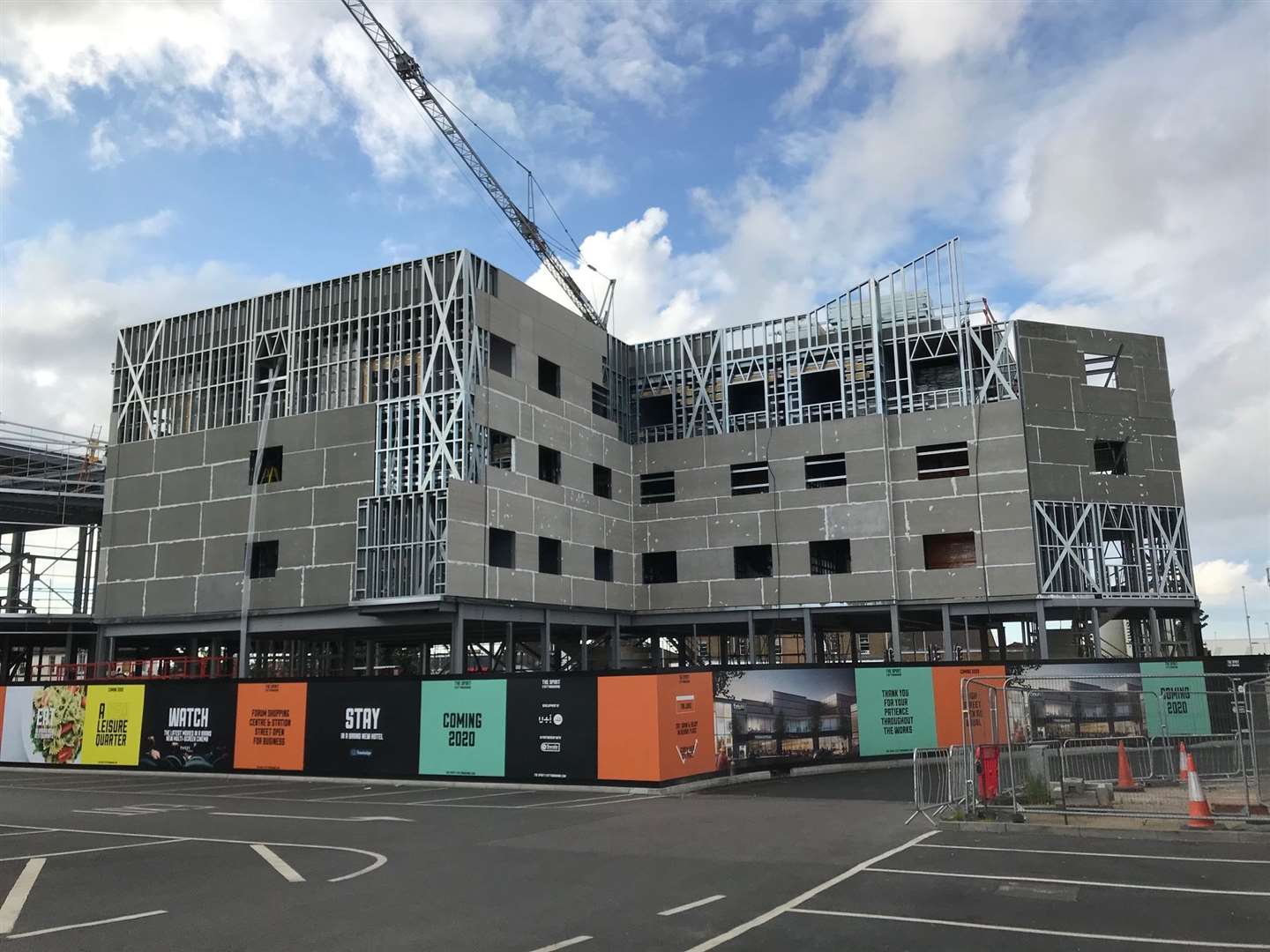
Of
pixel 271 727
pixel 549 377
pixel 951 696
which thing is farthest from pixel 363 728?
pixel 549 377

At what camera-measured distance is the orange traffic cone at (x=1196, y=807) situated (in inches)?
551

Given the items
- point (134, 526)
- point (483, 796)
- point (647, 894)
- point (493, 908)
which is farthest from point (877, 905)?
point (134, 526)

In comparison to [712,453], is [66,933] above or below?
below

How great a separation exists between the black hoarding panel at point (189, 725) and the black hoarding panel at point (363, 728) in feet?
10.1

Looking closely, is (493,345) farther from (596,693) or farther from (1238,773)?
(1238,773)

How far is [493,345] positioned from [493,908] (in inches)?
1202

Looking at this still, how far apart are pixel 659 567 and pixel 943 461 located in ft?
44.2

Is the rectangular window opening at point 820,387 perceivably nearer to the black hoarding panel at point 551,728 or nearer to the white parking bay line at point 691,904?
the black hoarding panel at point 551,728

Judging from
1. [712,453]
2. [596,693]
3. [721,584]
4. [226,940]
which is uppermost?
[712,453]

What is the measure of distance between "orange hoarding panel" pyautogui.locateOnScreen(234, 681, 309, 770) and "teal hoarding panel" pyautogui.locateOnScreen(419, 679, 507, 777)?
3894 millimetres

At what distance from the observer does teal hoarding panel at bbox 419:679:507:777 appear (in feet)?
77.7

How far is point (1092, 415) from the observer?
41500 millimetres

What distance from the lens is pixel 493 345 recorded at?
3881cm

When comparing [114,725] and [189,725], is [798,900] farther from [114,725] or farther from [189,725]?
[114,725]
